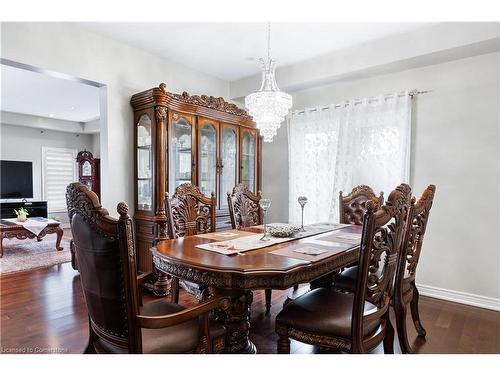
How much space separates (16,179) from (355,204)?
708 cm

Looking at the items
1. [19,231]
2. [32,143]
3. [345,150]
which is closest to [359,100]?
[345,150]

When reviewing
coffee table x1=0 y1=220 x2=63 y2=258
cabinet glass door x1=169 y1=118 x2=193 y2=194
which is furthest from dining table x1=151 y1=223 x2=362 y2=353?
coffee table x1=0 y1=220 x2=63 y2=258

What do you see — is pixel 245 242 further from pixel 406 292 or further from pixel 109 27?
pixel 109 27

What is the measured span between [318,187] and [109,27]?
278 centimetres

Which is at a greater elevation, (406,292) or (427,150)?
(427,150)

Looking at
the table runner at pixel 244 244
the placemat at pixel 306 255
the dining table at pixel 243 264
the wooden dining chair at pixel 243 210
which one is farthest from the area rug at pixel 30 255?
the placemat at pixel 306 255

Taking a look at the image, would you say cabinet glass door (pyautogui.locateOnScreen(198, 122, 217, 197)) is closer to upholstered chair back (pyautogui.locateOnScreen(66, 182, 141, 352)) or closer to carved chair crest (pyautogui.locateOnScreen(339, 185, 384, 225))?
carved chair crest (pyautogui.locateOnScreen(339, 185, 384, 225))

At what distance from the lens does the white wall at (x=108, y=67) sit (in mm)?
2633

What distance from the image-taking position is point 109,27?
2.94 m

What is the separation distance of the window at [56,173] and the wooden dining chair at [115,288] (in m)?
7.35

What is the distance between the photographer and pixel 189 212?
2.54 m
